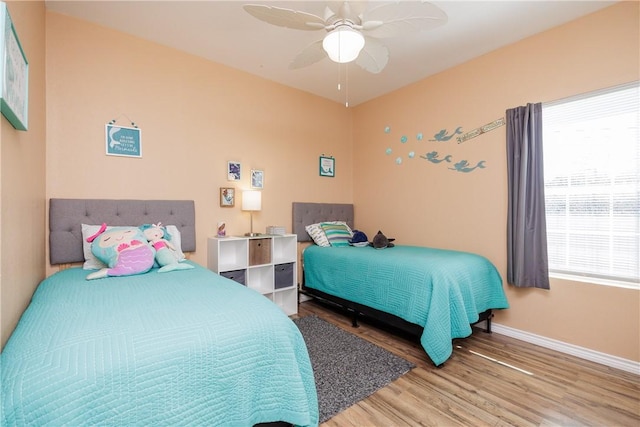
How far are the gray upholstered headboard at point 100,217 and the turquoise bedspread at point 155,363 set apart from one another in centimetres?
94

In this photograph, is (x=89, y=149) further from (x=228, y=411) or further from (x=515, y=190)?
(x=515, y=190)

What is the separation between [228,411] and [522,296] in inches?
106

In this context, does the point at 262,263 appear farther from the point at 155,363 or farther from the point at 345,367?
the point at 155,363

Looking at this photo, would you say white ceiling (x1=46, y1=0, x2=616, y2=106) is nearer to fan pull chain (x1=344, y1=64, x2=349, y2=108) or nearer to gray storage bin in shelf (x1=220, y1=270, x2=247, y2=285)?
fan pull chain (x1=344, y1=64, x2=349, y2=108)

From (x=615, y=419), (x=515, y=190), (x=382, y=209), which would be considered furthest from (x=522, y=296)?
(x=382, y=209)

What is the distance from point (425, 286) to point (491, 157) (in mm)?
1541

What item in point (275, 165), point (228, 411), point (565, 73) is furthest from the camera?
point (275, 165)

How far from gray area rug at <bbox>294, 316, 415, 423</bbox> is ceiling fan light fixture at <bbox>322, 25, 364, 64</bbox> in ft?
6.94

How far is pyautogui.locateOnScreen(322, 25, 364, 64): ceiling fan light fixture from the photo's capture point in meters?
1.74

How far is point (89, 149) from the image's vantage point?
7.85ft

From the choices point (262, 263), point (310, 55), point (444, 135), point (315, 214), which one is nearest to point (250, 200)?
point (262, 263)

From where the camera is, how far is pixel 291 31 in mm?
2488

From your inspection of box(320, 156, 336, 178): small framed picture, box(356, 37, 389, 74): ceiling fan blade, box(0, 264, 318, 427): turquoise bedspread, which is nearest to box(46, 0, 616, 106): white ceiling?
box(356, 37, 389, 74): ceiling fan blade

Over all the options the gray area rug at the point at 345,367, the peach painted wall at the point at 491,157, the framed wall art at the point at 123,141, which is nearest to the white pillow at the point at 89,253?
the framed wall art at the point at 123,141
